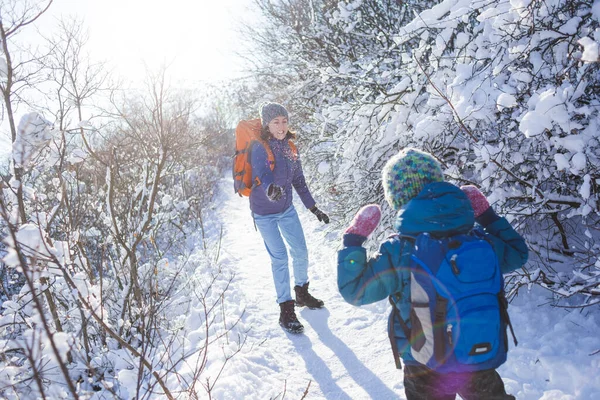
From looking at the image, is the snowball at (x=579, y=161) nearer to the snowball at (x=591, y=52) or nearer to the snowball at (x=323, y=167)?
the snowball at (x=591, y=52)

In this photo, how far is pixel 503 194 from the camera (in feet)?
8.39

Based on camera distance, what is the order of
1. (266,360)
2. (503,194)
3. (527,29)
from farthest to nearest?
1. (266,360)
2. (503,194)
3. (527,29)

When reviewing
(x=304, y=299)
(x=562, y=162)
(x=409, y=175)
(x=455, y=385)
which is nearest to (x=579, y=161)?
(x=562, y=162)

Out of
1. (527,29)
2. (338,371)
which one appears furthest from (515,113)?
(338,371)

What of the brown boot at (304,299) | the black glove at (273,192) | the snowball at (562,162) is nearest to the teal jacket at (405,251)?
the snowball at (562,162)

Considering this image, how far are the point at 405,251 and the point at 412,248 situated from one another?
33mm

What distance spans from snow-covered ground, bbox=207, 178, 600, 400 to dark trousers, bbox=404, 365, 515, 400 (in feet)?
1.89

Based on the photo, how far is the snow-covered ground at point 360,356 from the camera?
2.13 meters

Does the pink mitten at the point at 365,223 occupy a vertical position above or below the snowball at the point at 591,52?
below

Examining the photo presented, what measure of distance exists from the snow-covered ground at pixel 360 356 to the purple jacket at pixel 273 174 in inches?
50.8

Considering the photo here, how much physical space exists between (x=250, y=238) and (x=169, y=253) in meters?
1.81

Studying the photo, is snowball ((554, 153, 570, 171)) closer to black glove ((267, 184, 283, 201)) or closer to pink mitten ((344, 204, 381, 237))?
pink mitten ((344, 204, 381, 237))

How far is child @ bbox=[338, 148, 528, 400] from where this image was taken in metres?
1.36

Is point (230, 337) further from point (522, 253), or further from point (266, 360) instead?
point (522, 253)
